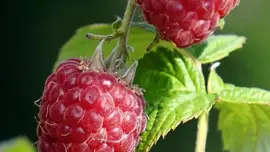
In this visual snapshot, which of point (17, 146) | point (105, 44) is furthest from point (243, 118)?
point (17, 146)

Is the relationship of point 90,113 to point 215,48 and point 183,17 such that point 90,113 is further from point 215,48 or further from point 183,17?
point 215,48

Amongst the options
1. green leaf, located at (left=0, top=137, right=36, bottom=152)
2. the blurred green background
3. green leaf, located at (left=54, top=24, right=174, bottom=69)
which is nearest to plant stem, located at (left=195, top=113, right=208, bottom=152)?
green leaf, located at (left=54, top=24, right=174, bottom=69)

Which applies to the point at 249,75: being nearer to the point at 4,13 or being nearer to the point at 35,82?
the point at 35,82

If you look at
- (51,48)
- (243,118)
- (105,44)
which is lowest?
(51,48)

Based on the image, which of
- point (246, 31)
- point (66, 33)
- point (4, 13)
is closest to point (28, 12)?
point (4, 13)

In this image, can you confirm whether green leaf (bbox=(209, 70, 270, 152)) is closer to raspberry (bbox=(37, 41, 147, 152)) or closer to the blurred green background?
raspberry (bbox=(37, 41, 147, 152))

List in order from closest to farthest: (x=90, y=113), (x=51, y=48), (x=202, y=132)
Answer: (x=90, y=113) → (x=202, y=132) → (x=51, y=48)

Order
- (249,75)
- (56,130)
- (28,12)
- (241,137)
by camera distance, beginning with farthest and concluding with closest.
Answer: (28,12) → (249,75) → (241,137) → (56,130)
